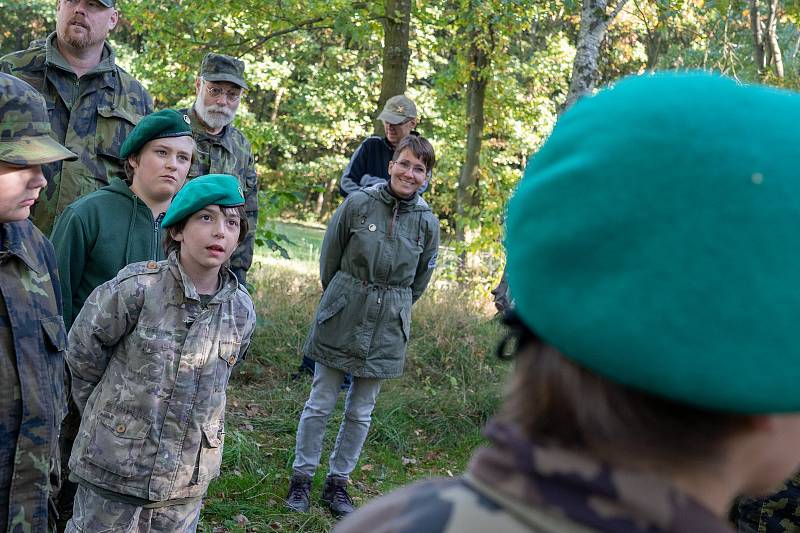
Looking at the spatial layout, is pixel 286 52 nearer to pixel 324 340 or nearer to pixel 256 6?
pixel 256 6

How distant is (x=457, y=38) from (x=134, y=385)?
12582 millimetres

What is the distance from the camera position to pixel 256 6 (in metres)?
11.5

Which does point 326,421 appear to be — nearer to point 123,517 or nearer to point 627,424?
point 123,517

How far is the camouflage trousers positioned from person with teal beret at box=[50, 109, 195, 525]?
0.65 meters

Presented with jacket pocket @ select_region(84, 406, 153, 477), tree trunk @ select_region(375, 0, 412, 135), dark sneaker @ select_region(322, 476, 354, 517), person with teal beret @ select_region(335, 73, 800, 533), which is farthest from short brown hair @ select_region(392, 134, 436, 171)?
tree trunk @ select_region(375, 0, 412, 135)

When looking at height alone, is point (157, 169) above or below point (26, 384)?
above

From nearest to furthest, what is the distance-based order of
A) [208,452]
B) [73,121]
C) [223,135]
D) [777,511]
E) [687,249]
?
1. [687,249]
2. [777,511]
3. [208,452]
4. [73,121]
5. [223,135]

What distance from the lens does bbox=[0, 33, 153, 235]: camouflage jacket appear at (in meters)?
4.62

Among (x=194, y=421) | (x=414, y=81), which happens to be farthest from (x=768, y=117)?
(x=414, y=81)

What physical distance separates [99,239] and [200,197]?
646 mm

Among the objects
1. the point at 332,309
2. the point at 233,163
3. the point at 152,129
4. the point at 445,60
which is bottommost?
the point at 332,309

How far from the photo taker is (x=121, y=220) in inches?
160

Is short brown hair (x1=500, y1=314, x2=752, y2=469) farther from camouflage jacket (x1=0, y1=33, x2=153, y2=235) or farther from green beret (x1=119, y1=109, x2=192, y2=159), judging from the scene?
camouflage jacket (x1=0, y1=33, x2=153, y2=235)

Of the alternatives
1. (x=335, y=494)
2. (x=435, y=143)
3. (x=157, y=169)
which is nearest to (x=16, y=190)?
(x=157, y=169)
